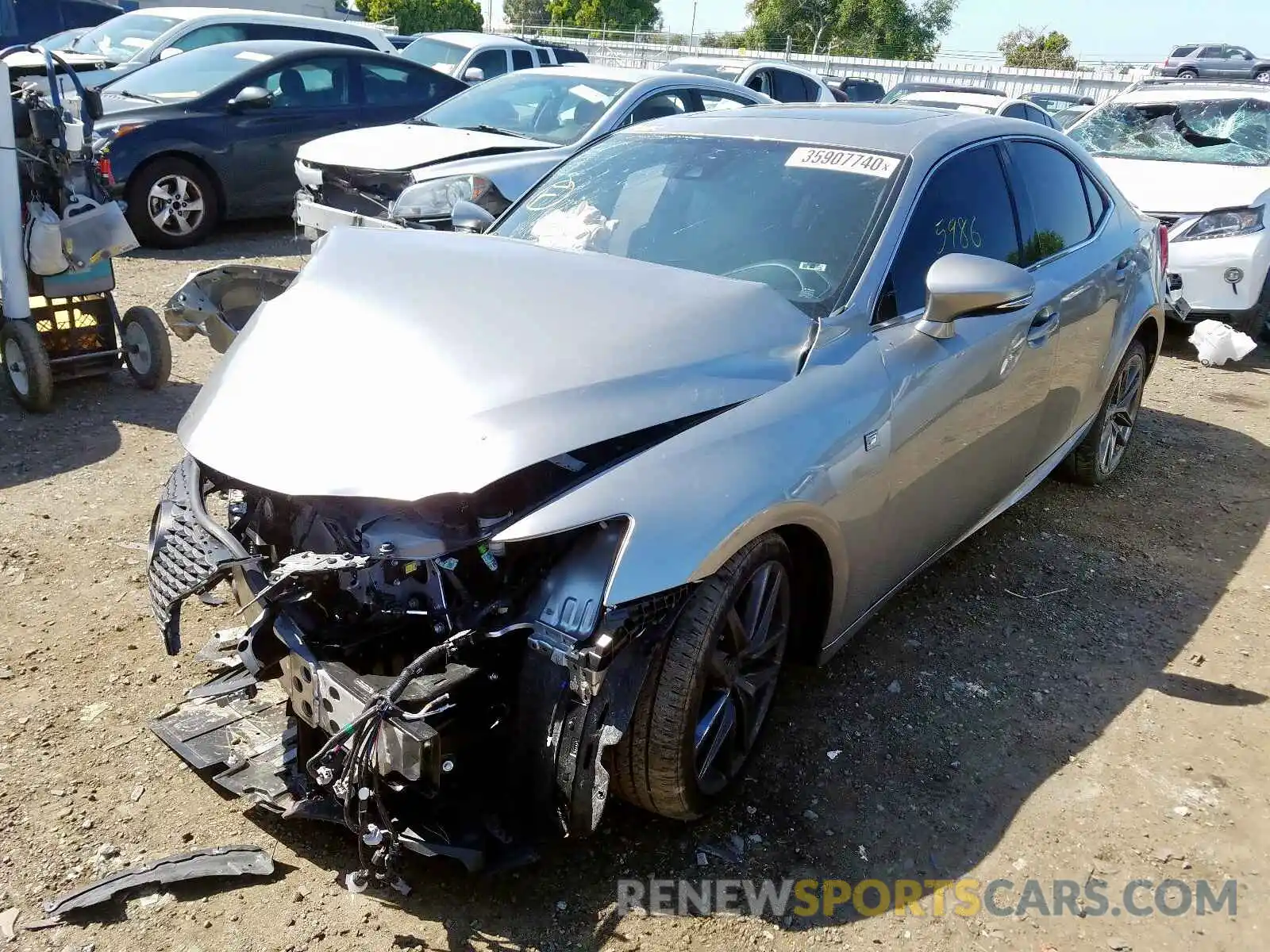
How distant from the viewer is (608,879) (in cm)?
258

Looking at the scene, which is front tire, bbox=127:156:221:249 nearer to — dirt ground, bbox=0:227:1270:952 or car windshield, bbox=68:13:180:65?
car windshield, bbox=68:13:180:65

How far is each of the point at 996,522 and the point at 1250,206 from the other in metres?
4.61

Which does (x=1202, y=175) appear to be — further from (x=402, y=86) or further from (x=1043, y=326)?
(x=402, y=86)

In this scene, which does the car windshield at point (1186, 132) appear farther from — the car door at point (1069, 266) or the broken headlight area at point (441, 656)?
the broken headlight area at point (441, 656)

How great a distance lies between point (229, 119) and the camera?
9.13 meters

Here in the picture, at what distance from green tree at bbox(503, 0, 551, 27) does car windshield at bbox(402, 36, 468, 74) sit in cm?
7129

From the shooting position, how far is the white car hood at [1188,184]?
7848 millimetres

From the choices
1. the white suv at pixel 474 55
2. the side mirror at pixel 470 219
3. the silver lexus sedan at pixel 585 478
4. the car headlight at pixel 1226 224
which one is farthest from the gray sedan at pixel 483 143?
the white suv at pixel 474 55

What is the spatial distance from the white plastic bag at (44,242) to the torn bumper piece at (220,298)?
1696 mm

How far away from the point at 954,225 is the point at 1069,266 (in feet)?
3.12

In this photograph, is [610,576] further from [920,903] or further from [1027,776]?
[1027,776]

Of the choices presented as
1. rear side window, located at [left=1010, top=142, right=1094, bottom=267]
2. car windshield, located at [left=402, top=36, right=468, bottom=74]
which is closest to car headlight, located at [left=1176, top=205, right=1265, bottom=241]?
rear side window, located at [left=1010, top=142, right=1094, bottom=267]

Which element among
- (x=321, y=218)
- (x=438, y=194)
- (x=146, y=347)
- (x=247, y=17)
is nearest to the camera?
(x=146, y=347)

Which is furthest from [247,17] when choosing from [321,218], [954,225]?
[954,225]
